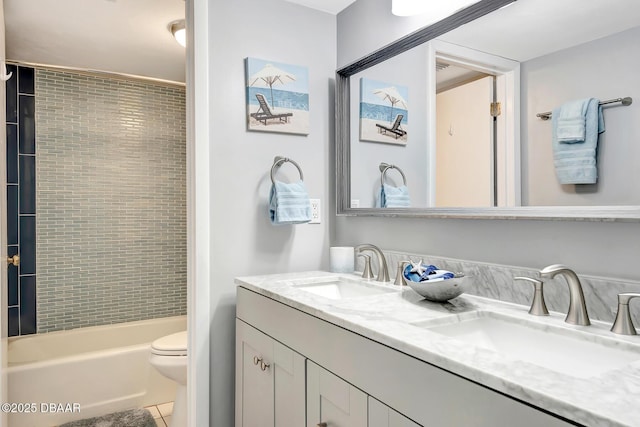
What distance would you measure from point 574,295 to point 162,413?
2.43m

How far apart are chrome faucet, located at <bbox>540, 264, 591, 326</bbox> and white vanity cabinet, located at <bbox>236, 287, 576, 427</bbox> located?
0.43 m

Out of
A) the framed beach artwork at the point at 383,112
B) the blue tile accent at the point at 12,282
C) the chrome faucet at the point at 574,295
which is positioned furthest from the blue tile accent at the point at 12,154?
the chrome faucet at the point at 574,295

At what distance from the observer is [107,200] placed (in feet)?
10.3

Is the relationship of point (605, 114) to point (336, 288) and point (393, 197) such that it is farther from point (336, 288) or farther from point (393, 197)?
point (336, 288)

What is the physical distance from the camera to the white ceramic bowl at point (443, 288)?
1191 millimetres

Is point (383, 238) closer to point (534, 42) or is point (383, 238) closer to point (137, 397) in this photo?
point (534, 42)

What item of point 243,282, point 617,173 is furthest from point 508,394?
point 243,282

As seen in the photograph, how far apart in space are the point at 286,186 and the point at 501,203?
86 centimetres

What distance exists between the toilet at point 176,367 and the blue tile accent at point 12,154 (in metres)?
1.61

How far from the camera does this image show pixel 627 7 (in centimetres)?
101

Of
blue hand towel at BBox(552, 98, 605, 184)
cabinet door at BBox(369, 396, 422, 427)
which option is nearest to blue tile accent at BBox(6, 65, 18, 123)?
cabinet door at BBox(369, 396, 422, 427)

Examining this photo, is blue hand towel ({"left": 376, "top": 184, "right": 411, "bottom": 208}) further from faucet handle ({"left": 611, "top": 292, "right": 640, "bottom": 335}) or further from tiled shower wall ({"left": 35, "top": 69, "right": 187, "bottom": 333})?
tiled shower wall ({"left": 35, "top": 69, "right": 187, "bottom": 333})

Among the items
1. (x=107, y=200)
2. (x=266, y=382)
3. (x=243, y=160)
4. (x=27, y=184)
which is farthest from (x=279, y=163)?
(x=27, y=184)

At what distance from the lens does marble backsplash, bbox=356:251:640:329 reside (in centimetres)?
103
